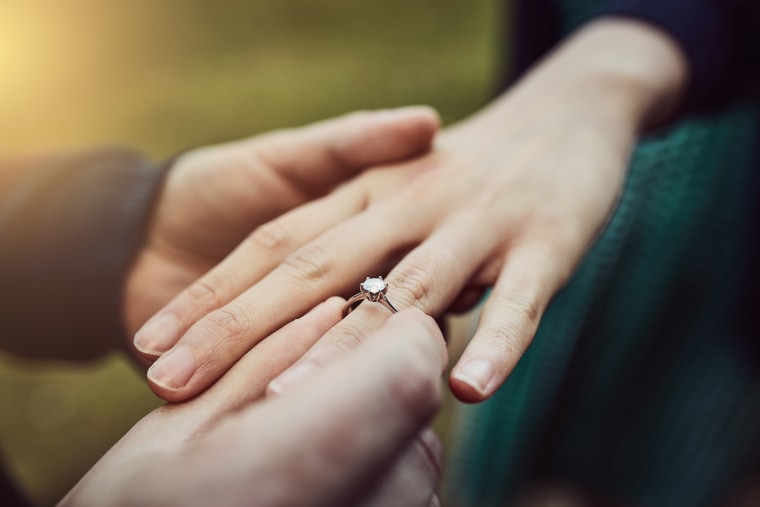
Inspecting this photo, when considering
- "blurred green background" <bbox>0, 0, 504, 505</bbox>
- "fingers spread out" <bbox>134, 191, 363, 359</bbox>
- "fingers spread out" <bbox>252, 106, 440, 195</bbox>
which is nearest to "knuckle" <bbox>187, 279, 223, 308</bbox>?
"fingers spread out" <bbox>134, 191, 363, 359</bbox>

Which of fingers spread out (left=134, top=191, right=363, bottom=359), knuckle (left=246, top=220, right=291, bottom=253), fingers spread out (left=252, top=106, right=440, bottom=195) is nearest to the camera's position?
fingers spread out (left=134, top=191, right=363, bottom=359)

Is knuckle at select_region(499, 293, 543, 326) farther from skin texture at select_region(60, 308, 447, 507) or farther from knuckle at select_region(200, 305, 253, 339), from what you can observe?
knuckle at select_region(200, 305, 253, 339)

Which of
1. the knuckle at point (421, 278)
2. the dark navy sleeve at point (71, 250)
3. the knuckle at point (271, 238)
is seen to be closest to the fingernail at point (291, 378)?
the knuckle at point (421, 278)

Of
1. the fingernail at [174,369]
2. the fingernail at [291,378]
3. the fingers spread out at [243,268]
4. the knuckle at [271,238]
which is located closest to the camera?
the fingernail at [291,378]

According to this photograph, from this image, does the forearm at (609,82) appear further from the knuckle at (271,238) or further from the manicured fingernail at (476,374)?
the manicured fingernail at (476,374)

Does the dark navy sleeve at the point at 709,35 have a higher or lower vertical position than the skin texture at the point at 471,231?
higher

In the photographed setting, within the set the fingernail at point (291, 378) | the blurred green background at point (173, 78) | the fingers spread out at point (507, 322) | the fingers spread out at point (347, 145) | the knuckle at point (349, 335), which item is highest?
the fingers spread out at point (347, 145)

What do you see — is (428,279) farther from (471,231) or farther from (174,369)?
(174,369)
